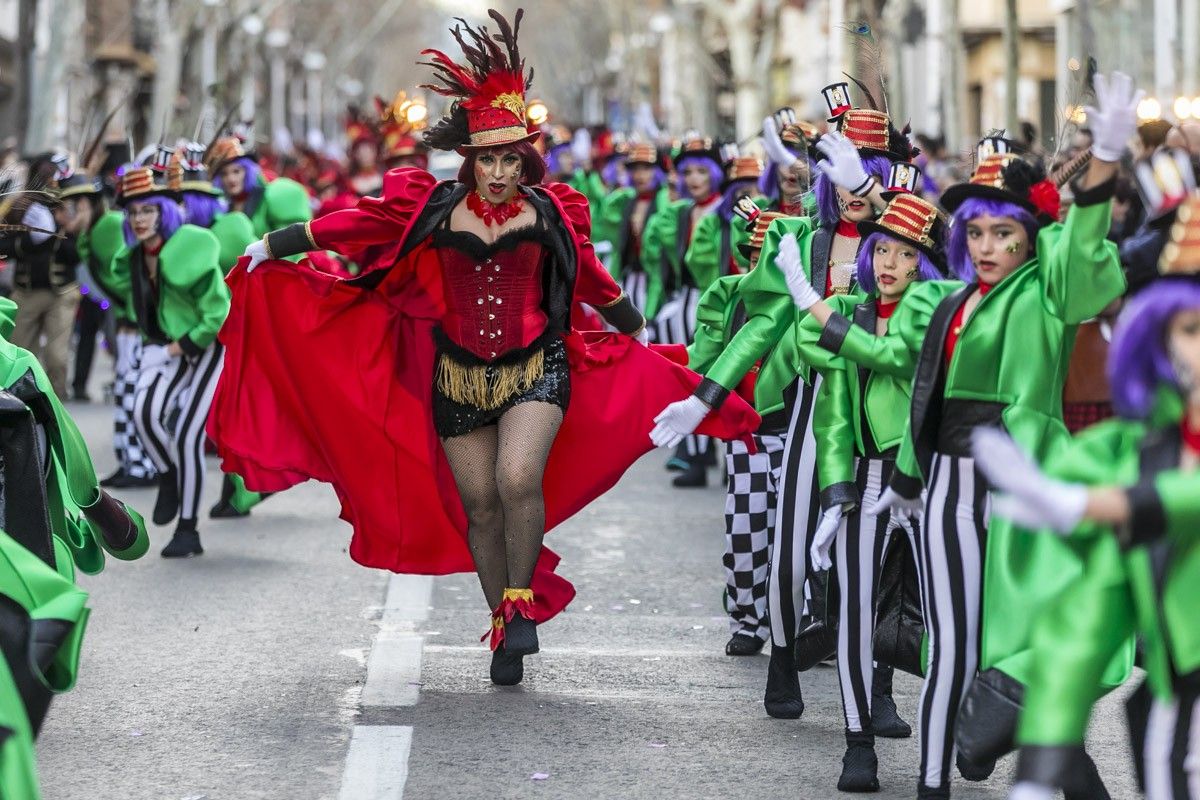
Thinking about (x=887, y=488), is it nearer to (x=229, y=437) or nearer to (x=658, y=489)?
(x=229, y=437)

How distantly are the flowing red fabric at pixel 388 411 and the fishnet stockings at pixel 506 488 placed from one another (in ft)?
1.10

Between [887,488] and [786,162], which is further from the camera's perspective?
[786,162]

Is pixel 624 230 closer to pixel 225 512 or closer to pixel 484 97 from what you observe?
pixel 225 512

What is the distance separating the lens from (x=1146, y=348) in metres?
4.05

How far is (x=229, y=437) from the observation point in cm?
800

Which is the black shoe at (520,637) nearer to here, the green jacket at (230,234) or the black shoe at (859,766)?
the black shoe at (859,766)

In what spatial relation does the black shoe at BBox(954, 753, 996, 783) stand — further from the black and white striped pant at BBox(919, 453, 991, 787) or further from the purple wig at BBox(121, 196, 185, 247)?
the purple wig at BBox(121, 196, 185, 247)

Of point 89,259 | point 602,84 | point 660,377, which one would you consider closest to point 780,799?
point 660,377

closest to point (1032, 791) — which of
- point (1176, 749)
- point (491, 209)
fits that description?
point (1176, 749)

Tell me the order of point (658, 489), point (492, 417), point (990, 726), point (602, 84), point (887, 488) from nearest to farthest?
point (990, 726), point (887, 488), point (492, 417), point (658, 489), point (602, 84)

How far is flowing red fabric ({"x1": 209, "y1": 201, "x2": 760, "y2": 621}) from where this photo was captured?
7.82 m

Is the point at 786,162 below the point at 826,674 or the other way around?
the other way around

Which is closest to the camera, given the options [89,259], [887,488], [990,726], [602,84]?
[990,726]

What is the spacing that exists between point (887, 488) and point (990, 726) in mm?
1026
